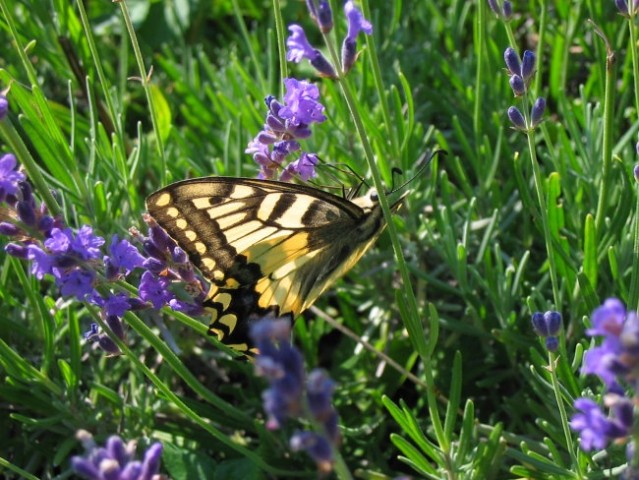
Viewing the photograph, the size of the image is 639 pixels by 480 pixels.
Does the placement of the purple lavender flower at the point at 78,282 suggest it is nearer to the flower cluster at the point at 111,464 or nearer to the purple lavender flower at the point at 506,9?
the flower cluster at the point at 111,464

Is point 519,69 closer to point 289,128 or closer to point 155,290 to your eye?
point 289,128

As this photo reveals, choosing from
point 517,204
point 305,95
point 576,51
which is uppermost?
point 305,95

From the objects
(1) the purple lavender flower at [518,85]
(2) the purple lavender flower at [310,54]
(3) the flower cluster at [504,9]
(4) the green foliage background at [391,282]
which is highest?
(2) the purple lavender flower at [310,54]

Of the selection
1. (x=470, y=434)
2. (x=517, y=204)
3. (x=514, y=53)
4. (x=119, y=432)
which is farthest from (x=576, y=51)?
(x=119, y=432)

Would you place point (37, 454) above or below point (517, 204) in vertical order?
below

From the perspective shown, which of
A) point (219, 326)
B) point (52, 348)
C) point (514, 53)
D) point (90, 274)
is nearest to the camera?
point (90, 274)

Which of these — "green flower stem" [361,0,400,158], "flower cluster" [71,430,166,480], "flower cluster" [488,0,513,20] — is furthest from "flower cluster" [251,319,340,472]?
"flower cluster" [488,0,513,20]

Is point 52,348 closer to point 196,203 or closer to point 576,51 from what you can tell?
point 196,203

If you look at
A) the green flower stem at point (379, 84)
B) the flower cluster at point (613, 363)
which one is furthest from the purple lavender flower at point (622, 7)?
the flower cluster at point (613, 363)
